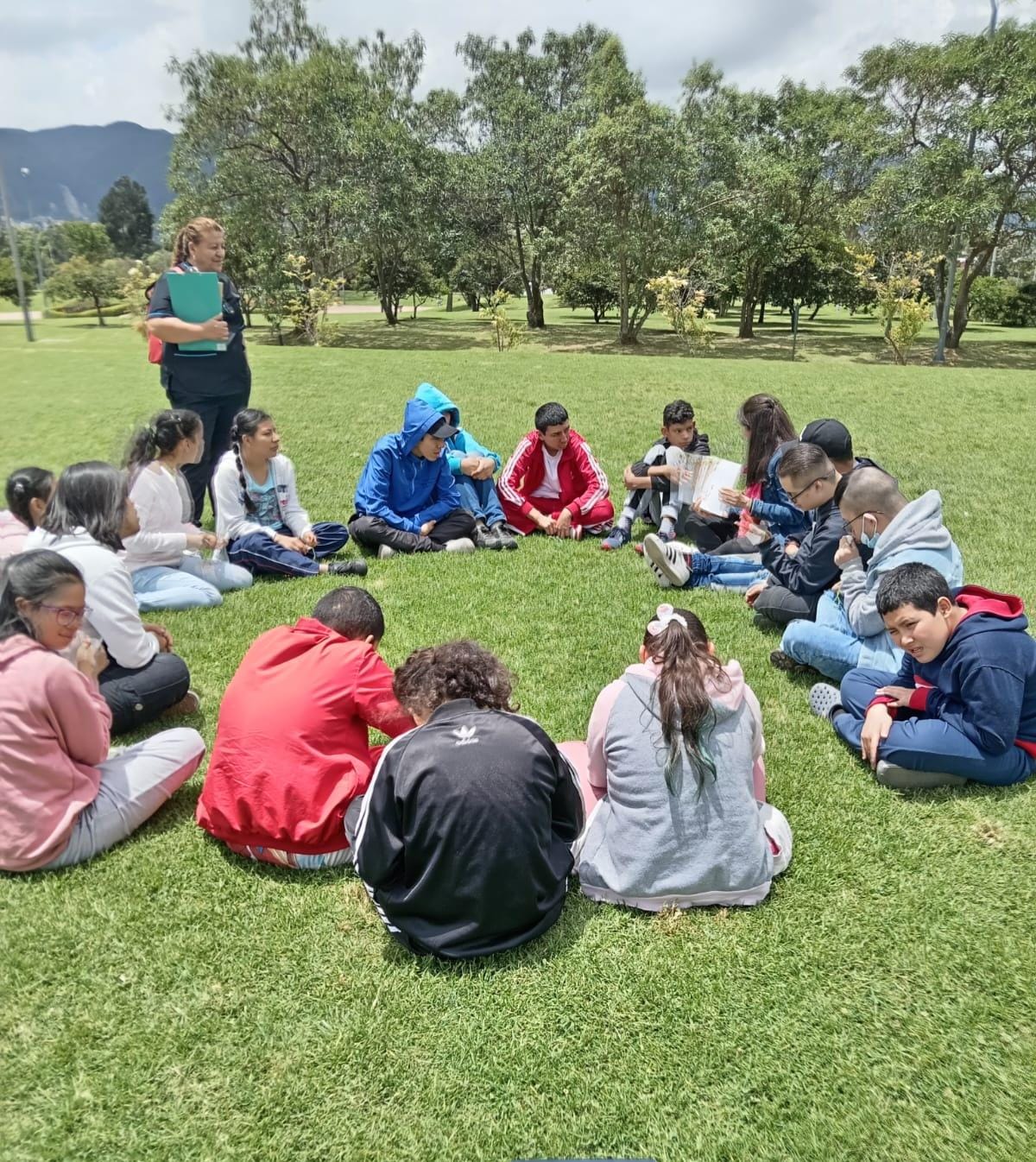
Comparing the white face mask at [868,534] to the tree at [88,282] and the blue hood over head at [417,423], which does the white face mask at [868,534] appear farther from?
the tree at [88,282]

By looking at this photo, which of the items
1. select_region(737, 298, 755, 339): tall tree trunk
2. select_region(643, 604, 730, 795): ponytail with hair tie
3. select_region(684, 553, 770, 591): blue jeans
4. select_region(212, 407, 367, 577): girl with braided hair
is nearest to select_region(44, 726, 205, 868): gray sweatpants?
select_region(643, 604, 730, 795): ponytail with hair tie

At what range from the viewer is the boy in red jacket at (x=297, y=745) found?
2.97 metres

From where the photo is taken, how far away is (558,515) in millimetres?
7207

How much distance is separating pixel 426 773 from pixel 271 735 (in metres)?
0.78

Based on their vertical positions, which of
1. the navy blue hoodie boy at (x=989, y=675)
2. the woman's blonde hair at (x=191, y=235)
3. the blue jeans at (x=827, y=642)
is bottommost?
the blue jeans at (x=827, y=642)

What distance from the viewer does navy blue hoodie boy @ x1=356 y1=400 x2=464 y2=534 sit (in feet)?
21.4

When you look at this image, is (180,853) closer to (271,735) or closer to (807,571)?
(271,735)

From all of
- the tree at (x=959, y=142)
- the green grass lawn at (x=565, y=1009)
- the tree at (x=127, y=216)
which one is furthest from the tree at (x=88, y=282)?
the tree at (x=127, y=216)

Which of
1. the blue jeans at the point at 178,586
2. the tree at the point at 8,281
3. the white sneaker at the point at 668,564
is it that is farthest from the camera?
the tree at the point at 8,281

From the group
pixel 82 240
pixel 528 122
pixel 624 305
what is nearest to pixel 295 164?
pixel 528 122

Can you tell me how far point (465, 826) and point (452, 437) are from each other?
4984 millimetres

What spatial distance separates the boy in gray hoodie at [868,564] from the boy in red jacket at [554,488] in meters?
2.75

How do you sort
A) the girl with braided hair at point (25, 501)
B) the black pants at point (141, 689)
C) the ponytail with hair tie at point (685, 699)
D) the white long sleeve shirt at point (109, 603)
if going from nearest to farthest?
the ponytail with hair tie at point (685, 699) < the white long sleeve shirt at point (109, 603) < the black pants at point (141, 689) < the girl with braided hair at point (25, 501)

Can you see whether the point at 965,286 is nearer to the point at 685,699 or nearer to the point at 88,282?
the point at 685,699
